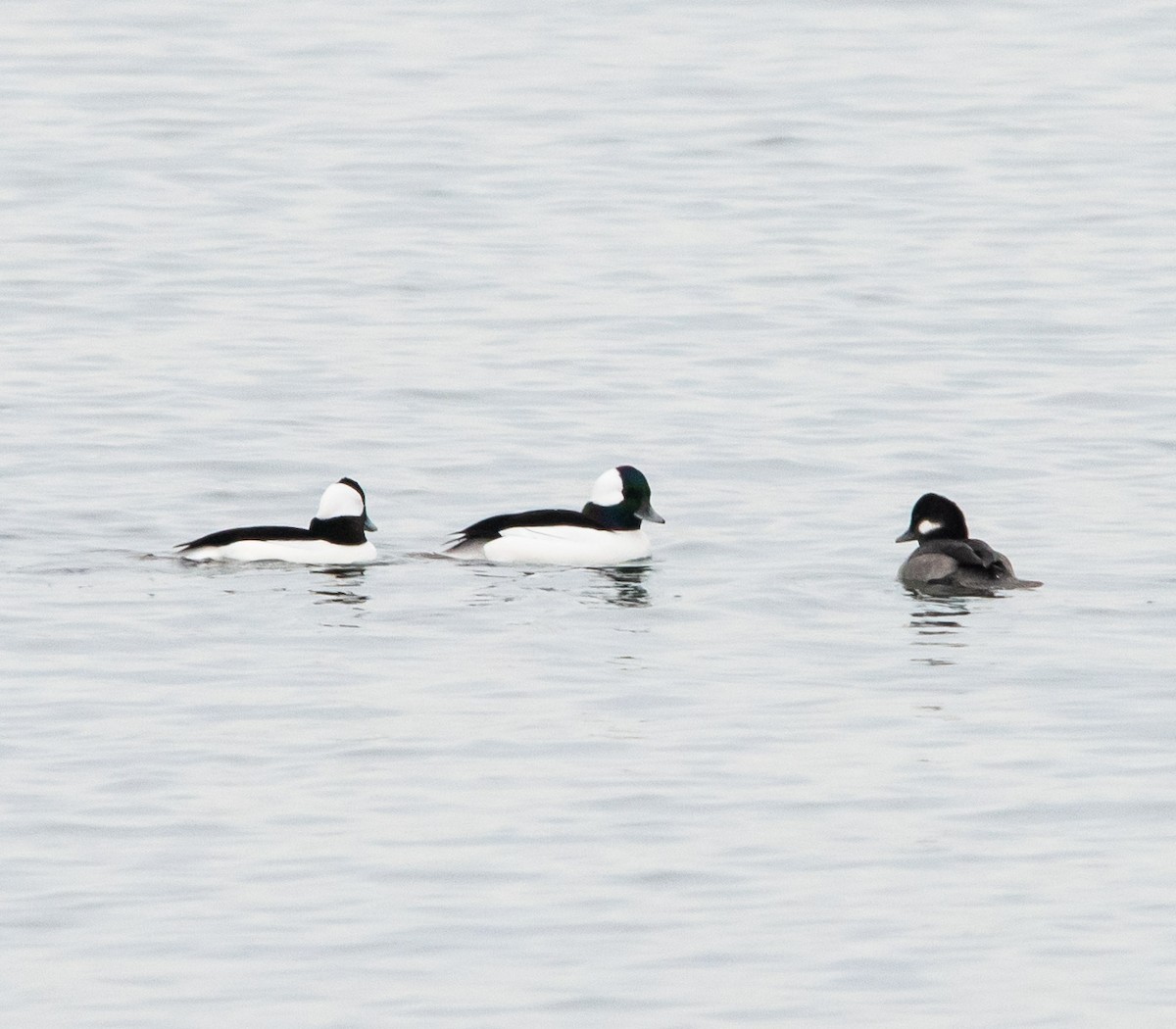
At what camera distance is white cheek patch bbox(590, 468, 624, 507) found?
17.8 meters

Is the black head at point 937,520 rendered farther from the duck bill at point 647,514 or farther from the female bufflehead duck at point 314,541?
the female bufflehead duck at point 314,541

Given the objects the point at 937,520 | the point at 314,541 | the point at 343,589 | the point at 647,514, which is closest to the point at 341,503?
the point at 314,541

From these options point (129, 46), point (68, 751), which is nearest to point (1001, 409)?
point (68, 751)

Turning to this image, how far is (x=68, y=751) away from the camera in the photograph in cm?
1169

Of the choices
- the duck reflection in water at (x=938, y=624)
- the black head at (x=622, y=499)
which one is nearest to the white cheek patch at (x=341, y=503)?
the black head at (x=622, y=499)

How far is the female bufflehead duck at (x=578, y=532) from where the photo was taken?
16.8m

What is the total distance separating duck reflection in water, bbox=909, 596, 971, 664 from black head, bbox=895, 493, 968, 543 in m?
0.90

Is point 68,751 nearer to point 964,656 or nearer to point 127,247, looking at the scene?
point 964,656

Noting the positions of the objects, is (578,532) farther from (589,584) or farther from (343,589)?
(343,589)

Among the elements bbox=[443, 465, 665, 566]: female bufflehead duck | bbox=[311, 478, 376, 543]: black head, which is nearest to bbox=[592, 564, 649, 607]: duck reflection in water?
bbox=[443, 465, 665, 566]: female bufflehead duck

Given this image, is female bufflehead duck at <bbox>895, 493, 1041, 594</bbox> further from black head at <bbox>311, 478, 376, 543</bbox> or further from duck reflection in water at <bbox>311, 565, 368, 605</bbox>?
black head at <bbox>311, 478, 376, 543</bbox>

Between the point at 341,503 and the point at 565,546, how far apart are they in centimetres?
150

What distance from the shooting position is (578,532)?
1730 centimetres

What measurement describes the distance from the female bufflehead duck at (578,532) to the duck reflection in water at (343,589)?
2.49 ft
